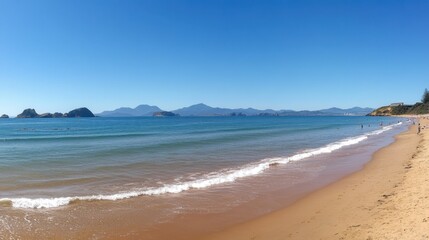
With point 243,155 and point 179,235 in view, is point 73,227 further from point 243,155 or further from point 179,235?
point 243,155

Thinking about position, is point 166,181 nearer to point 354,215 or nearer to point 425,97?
point 354,215

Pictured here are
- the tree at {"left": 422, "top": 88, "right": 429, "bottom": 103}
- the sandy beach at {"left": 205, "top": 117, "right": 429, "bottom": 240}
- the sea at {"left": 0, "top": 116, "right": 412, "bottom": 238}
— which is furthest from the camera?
the tree at {"left": 422, "top": 88, "right": 429, "bottom": 103}

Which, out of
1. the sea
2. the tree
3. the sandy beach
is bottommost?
the sea

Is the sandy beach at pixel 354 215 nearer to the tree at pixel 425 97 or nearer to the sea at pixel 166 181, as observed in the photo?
the sea at pixel 166 181

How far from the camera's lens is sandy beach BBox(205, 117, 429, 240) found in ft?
26.6

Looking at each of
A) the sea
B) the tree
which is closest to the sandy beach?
the sea

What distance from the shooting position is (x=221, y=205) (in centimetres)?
1190

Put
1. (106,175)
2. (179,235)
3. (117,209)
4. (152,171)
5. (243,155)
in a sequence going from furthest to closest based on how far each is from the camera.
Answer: (243,155) < (152,171) < (106,175) < (117,209) < (179,235)

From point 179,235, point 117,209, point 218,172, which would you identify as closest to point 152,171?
point 218,172

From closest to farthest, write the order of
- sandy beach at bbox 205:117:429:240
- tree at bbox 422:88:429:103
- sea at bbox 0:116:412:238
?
sandy beach at bbox 205:117:429:240 → sea at bbox 0:116:412:238 → tree at bbox 422:88:429:103

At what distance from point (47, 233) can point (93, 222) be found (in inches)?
54.5

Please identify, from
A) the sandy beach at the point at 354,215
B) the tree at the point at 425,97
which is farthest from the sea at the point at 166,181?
the tree at the point at 425,97

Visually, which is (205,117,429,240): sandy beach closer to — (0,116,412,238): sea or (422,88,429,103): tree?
(0,116,412,238): sea

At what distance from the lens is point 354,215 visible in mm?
9742
